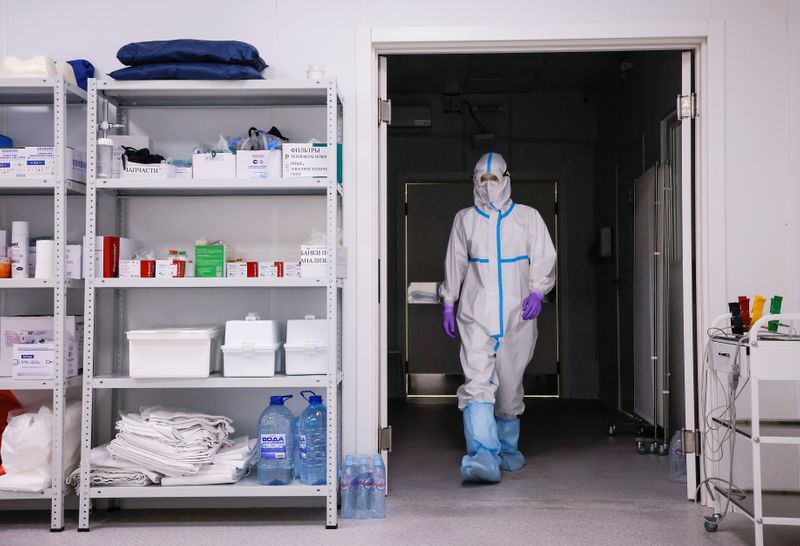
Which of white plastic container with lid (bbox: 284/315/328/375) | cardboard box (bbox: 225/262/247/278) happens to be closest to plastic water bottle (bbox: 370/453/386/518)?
white plastic container with lid (bbox: 284/315/328/375)

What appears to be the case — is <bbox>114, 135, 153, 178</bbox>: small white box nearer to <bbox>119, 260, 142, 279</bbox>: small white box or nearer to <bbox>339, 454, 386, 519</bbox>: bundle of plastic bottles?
<bbox>119, 260, 142, 279</bbox>: small white box

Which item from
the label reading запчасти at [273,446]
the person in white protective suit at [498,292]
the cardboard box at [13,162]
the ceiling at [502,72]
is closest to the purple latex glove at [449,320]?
the person in white protective suit at [498,292]

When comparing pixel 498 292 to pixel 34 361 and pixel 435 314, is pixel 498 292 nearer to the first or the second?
pixel 34 361

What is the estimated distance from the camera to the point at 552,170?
661 cm

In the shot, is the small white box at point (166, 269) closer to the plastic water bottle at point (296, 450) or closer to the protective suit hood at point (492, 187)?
the plastic water bottle at point (296, 450)

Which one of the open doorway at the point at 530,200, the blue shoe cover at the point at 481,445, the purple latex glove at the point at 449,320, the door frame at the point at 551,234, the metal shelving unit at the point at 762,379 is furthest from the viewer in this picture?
the door frame at the point at 551,234

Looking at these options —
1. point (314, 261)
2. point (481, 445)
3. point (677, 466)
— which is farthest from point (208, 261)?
point (677, 466)

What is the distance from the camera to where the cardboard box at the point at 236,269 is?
9.48 ft

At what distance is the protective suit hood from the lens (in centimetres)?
397

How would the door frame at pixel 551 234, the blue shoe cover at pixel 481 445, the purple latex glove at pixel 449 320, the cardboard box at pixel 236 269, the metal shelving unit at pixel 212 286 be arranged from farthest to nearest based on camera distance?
the door frame at pixel 551 234, the purple latex glove at pixel 449 320, the blue shoe cover at pixel 481 445, the cardboard box at pixel 236 269, the metal shelving unit at pixel 212 286

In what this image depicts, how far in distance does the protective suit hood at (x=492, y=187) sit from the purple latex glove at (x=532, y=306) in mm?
508

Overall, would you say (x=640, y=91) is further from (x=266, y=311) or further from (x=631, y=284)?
(x=266, y=311)

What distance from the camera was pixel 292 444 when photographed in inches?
117

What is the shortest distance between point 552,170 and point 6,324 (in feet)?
15.8
